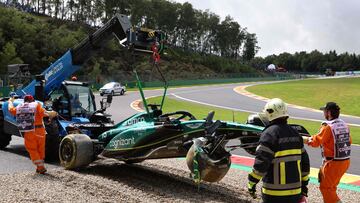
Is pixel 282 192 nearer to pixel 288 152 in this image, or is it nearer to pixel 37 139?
pixel 288 152

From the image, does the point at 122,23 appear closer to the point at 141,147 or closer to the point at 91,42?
the point at 91,42

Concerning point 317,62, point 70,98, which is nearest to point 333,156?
point 70,98

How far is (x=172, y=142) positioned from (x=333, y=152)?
2.84 m

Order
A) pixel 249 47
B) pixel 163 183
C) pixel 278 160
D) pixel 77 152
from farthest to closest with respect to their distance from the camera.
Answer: pixel 249 47
pixel 77 152
pixel 163 183
pixel 278 160

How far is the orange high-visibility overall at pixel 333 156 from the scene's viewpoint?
663 centimetres

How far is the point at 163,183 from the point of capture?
29.1 ft

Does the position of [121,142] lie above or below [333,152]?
below

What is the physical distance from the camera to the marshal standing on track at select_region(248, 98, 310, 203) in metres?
4.84

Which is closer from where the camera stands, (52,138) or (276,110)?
(276,110)

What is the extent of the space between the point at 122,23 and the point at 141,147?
3524 millimetres

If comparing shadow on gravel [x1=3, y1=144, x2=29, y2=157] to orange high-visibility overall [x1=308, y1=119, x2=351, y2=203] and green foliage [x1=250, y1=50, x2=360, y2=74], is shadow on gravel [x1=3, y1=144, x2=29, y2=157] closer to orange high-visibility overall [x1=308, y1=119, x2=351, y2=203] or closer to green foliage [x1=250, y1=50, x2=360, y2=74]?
orange high-visibility overall [x1=308, y1=119, x2=351, y2=203]

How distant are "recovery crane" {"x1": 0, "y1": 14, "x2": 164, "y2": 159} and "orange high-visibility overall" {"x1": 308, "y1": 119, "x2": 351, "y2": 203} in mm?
5192

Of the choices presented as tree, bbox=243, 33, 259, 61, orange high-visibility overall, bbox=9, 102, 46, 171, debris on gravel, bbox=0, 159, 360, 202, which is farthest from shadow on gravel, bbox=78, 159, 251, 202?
tree, bbox=243, 33, 259, 61

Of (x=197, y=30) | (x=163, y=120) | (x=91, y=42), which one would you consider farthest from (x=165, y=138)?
(x=197, y=30)
